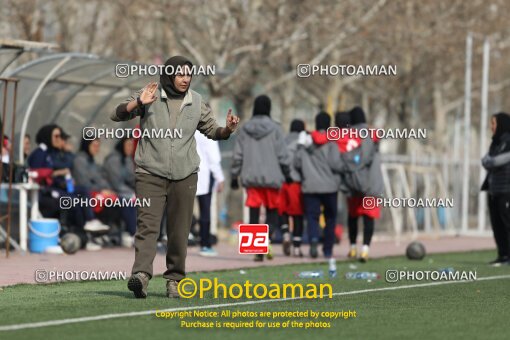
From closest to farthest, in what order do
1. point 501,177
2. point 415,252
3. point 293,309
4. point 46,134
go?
point 293,309 → point 501,177 → point 415,252 → point 46,134

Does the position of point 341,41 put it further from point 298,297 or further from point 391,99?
point 298,297

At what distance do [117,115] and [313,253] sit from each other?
8276mm

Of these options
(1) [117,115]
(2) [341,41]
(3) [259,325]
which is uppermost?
(2) [341,41]

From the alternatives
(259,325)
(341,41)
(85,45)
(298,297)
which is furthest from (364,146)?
(85,45)

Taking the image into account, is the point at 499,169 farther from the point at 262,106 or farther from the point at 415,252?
the point at 262,106

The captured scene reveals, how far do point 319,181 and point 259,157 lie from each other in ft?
3.49

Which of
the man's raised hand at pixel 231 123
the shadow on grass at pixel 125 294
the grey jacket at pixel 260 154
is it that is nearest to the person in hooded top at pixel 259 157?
the grey jacket at pixel 260 154

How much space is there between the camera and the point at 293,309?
11719mm

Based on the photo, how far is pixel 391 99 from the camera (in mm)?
45094

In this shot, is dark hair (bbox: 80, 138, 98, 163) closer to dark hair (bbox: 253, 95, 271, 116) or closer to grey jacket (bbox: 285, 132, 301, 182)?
grey jacket (bbox: 285, 132, 301, 182)

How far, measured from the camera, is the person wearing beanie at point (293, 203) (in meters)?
21.0

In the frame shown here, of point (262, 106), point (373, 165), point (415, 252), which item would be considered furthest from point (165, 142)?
point (415, 252)

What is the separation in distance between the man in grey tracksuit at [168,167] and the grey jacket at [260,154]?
7.13 metres

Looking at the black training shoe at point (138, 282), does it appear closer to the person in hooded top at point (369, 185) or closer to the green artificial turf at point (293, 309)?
the green artificial turf at point (293, 309)
